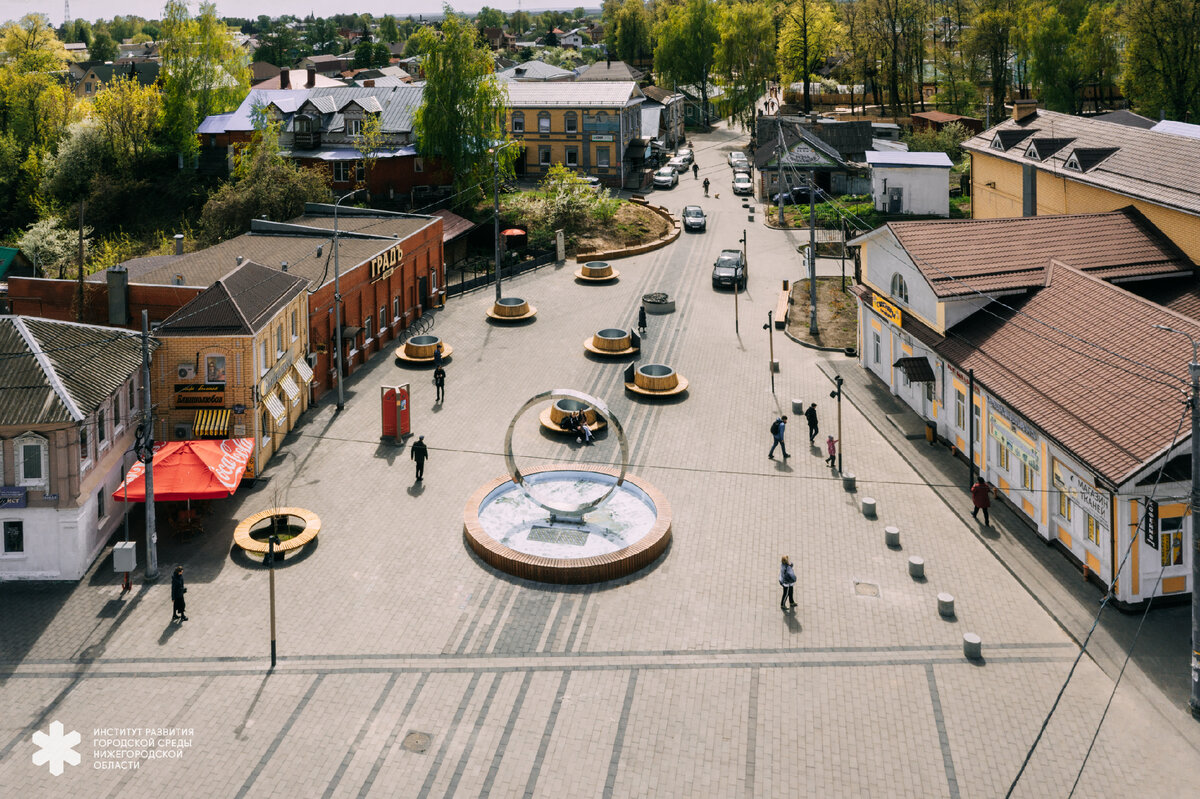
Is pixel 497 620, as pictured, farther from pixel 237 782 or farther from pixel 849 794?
pixel 849 794

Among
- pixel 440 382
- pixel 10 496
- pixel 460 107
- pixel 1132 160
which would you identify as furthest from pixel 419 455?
pixel 460 107

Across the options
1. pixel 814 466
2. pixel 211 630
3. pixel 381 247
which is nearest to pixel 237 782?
pixel 211 630

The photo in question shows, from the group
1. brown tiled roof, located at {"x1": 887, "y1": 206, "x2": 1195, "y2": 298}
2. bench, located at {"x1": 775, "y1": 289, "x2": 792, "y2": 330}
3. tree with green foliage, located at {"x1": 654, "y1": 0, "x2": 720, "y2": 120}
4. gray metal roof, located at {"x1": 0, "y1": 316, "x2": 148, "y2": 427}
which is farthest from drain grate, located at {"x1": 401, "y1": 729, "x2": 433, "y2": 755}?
tree with green foliage, located at {"x1": 654, "y1": 0, "x2": 720, "y2": 120}

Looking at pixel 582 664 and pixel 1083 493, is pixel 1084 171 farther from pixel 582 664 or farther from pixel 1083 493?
pixel 582 664

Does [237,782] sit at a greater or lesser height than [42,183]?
lesser

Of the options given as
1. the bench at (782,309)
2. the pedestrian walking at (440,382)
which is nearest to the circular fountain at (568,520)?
the pedestrian walking at (440,382)

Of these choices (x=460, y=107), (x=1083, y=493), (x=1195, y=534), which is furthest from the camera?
(x=460, y=107)

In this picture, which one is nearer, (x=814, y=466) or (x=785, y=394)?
(x=814, y=466)
